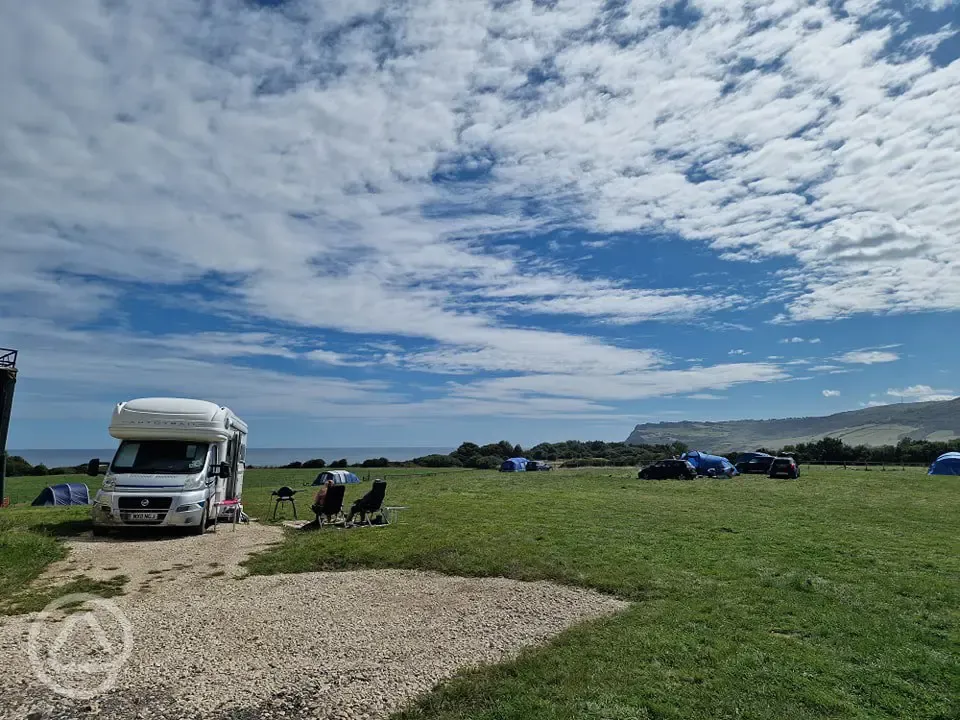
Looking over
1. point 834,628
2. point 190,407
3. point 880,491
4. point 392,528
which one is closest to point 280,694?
point 834,628

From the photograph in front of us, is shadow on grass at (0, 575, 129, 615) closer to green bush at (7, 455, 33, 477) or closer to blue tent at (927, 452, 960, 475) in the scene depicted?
green bush at (7, 455, 33, 477)

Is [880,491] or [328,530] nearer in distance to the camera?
[328,530]

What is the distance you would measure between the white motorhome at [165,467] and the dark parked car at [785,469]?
32.5 m

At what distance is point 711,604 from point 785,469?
34.1 metres

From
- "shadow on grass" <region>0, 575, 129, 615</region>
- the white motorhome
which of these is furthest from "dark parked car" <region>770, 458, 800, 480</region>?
"shadow on grass" <region>0, 575, 129, 615</region>

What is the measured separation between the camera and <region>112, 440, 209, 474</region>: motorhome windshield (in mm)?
14039

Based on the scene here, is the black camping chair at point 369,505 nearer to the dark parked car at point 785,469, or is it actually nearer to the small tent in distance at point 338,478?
the small tent in distance at point 338,478

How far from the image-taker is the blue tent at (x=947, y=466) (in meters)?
40.2

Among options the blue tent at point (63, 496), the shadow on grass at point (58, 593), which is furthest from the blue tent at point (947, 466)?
the shadow on grass at point (58, 593)

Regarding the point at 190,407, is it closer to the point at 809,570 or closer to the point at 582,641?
the point at 582,641

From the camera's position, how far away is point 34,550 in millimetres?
10406

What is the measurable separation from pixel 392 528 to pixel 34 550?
6496 millimetres

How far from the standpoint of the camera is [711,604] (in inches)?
297

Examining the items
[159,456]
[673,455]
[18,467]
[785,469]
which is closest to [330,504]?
[159,456]
